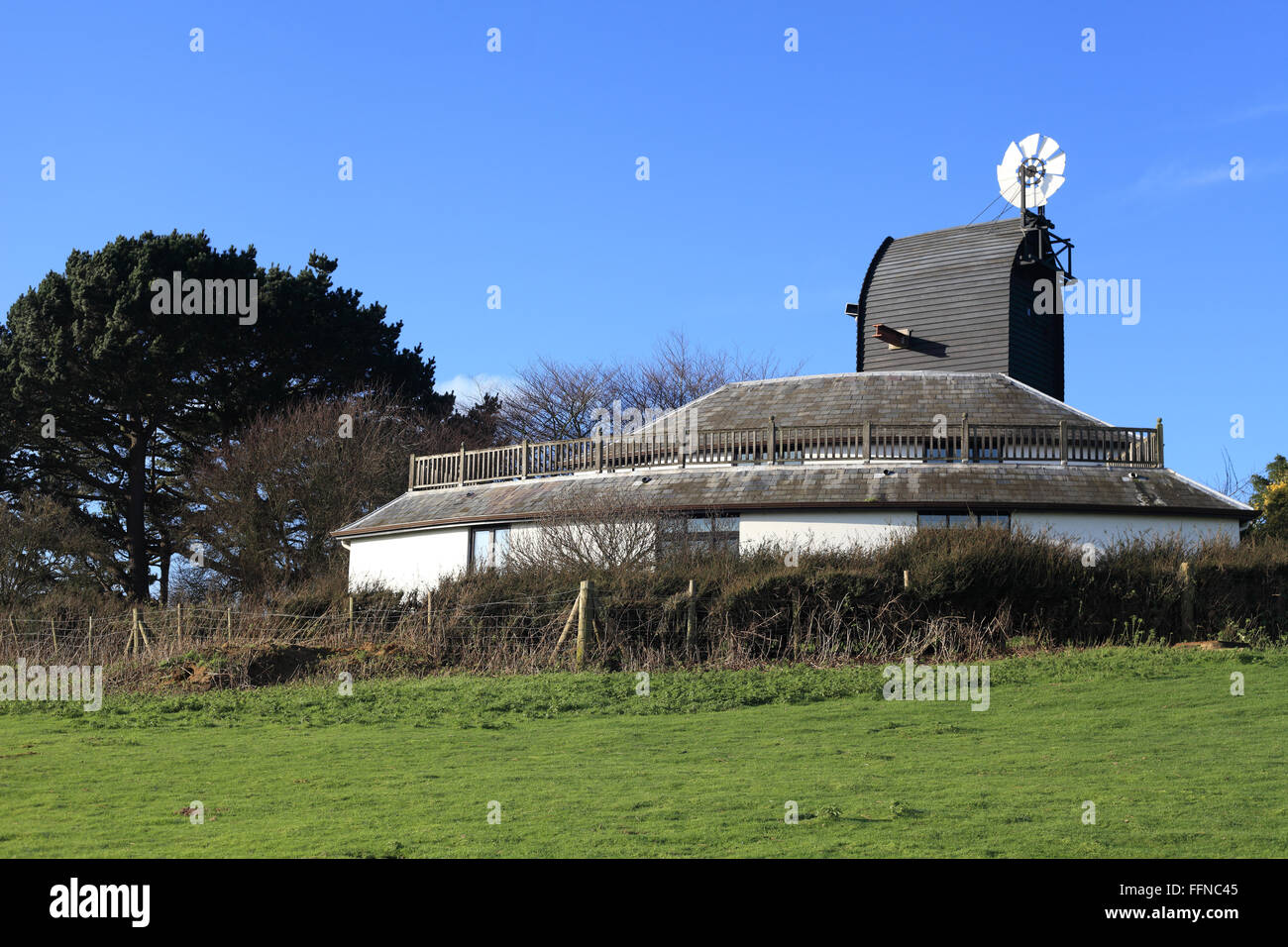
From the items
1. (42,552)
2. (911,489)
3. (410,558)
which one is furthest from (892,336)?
(42,552)

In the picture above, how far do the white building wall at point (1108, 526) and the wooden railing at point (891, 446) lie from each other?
1.95m

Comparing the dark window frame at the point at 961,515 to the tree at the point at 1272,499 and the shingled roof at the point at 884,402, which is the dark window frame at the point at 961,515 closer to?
the shingled roof at the point at 884,402

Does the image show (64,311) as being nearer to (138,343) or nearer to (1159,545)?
(138,343)

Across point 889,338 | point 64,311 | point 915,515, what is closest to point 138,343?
point 64,311

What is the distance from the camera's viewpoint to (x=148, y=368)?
151 feet

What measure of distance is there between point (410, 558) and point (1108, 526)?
17.6 m

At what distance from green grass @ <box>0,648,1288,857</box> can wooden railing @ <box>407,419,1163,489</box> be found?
31.2 ft

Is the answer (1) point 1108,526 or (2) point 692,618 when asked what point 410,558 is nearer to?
(2) point 692,618

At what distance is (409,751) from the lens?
44.5ft

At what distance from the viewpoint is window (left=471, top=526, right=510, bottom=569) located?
29.6 meters

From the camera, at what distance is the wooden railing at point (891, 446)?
28.5 m

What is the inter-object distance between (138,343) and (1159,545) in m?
37.7

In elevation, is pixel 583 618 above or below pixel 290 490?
below

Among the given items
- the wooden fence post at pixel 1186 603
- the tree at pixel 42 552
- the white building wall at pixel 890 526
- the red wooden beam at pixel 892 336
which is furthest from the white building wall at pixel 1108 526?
the tree at pixel 42 552
